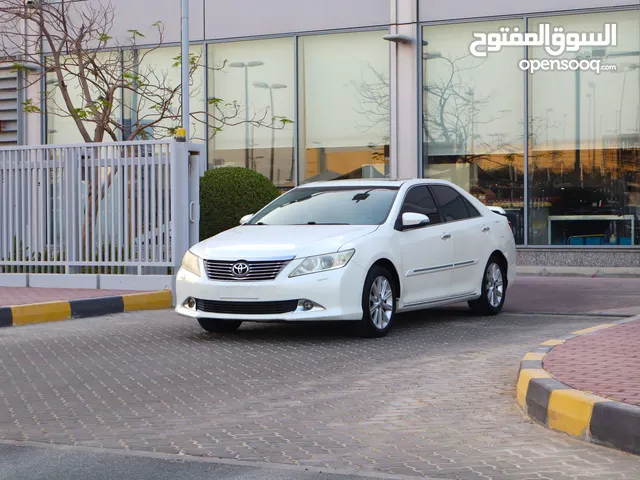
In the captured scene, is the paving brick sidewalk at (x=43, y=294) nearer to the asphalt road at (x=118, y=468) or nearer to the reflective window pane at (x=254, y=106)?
the asphalt road at (x=118, y=468)

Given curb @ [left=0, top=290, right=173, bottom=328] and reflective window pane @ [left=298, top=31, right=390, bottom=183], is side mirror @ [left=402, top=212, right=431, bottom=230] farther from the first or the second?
reflective window pane @ [left=298, top=31, right=390, bottom=183]

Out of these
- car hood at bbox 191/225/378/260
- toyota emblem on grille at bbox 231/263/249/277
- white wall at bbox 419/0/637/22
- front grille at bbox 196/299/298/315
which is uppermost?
white wall at bbox 419/0/637/22

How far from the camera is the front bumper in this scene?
10109 mm

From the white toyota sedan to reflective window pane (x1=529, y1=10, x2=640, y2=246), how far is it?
25.5 ft

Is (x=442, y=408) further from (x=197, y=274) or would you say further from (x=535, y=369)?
(x=197, y=274)

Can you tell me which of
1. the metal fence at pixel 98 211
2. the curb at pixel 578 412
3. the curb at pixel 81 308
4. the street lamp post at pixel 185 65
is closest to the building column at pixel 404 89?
the street lamp post at pixel 185 65

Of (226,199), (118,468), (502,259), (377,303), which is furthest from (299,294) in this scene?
(226,199)

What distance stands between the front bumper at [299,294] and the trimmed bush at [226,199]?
6.46m

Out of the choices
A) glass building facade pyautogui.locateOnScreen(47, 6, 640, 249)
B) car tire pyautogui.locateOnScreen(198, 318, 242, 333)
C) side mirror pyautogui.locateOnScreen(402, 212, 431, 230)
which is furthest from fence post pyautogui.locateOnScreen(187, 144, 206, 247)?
glass building facade pyautogui.locateOnScreen(47, 6, 640, 249)

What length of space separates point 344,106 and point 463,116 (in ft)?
8.14

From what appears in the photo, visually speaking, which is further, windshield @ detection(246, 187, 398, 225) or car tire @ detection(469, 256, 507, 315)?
car tire @ detection(469, 256, 507, 315)

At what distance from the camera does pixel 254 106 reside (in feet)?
76.5

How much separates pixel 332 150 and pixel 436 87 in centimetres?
242

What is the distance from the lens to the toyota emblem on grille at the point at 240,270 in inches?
405
